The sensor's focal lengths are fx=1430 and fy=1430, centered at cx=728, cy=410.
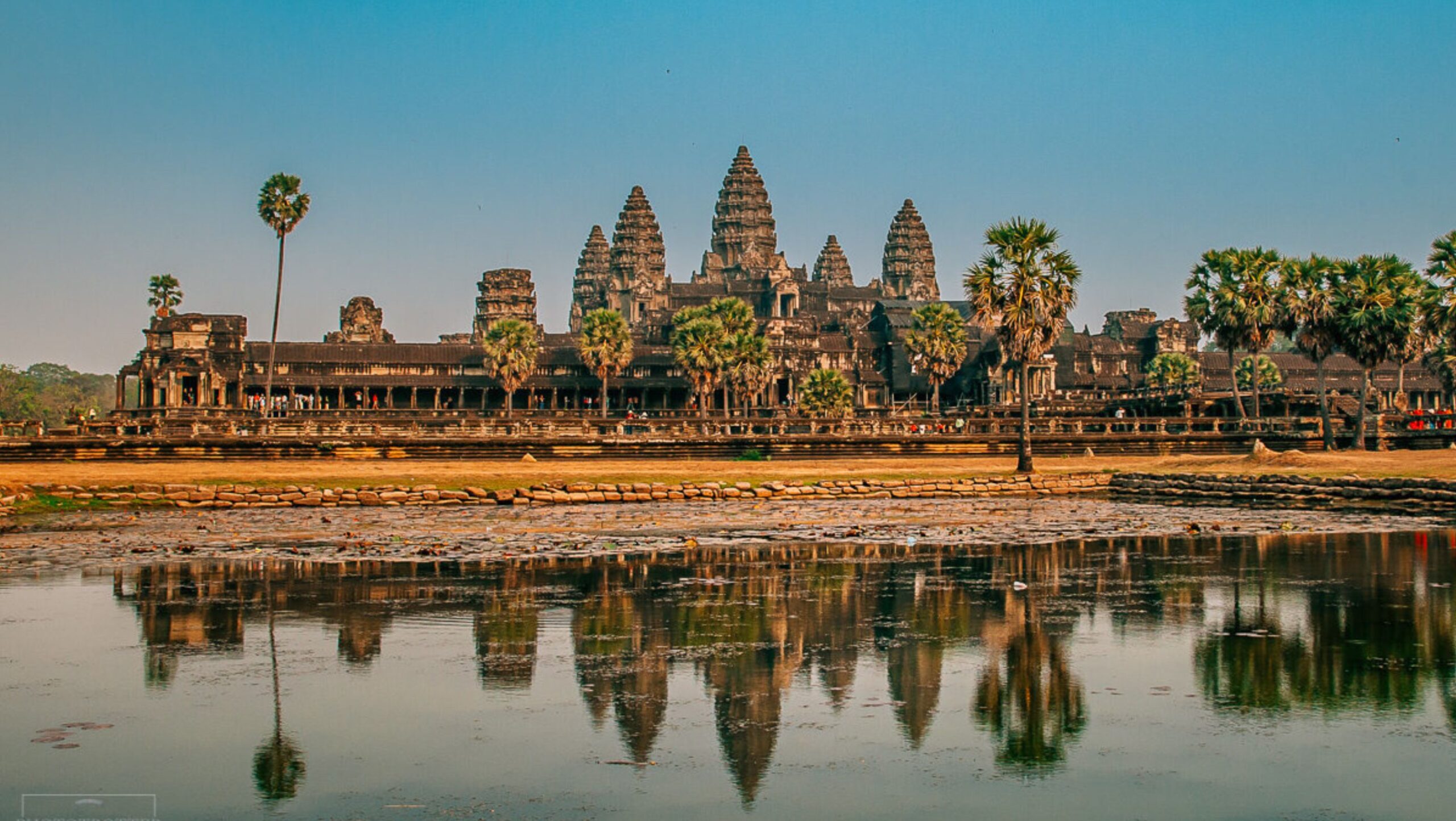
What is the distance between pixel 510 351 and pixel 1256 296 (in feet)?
186

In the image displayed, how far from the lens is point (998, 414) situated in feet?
308

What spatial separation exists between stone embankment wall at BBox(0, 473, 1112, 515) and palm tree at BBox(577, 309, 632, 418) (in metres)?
71.3

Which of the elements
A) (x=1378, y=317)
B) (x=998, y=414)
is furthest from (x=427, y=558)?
(x=998, y=414)

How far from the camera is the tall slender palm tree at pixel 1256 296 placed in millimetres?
73562

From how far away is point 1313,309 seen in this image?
66375 mm

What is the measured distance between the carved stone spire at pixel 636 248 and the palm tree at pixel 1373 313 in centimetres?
11739

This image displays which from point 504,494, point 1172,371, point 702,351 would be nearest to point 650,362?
point 702,351

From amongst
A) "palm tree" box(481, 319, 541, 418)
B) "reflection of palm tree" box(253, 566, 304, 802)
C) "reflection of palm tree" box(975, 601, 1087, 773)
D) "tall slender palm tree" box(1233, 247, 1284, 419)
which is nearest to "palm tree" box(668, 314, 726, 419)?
"palm tree" box(481, 319, 541, 418)

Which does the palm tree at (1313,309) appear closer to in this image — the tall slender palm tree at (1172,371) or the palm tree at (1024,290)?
the palm tree at (1024,290)

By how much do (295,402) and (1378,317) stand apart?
8538cm

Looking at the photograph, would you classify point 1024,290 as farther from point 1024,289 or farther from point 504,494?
point 504,494

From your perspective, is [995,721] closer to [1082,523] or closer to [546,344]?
[1082,523]

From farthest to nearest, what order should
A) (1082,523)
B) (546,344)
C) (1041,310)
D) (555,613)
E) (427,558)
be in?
(546,344)
(1041,310)
(1082,523)
(427,558)
(555,613)

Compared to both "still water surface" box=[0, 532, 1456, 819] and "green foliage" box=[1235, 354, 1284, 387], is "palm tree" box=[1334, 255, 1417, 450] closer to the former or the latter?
"still water surface" box=[0, 532, 1456, 819]
